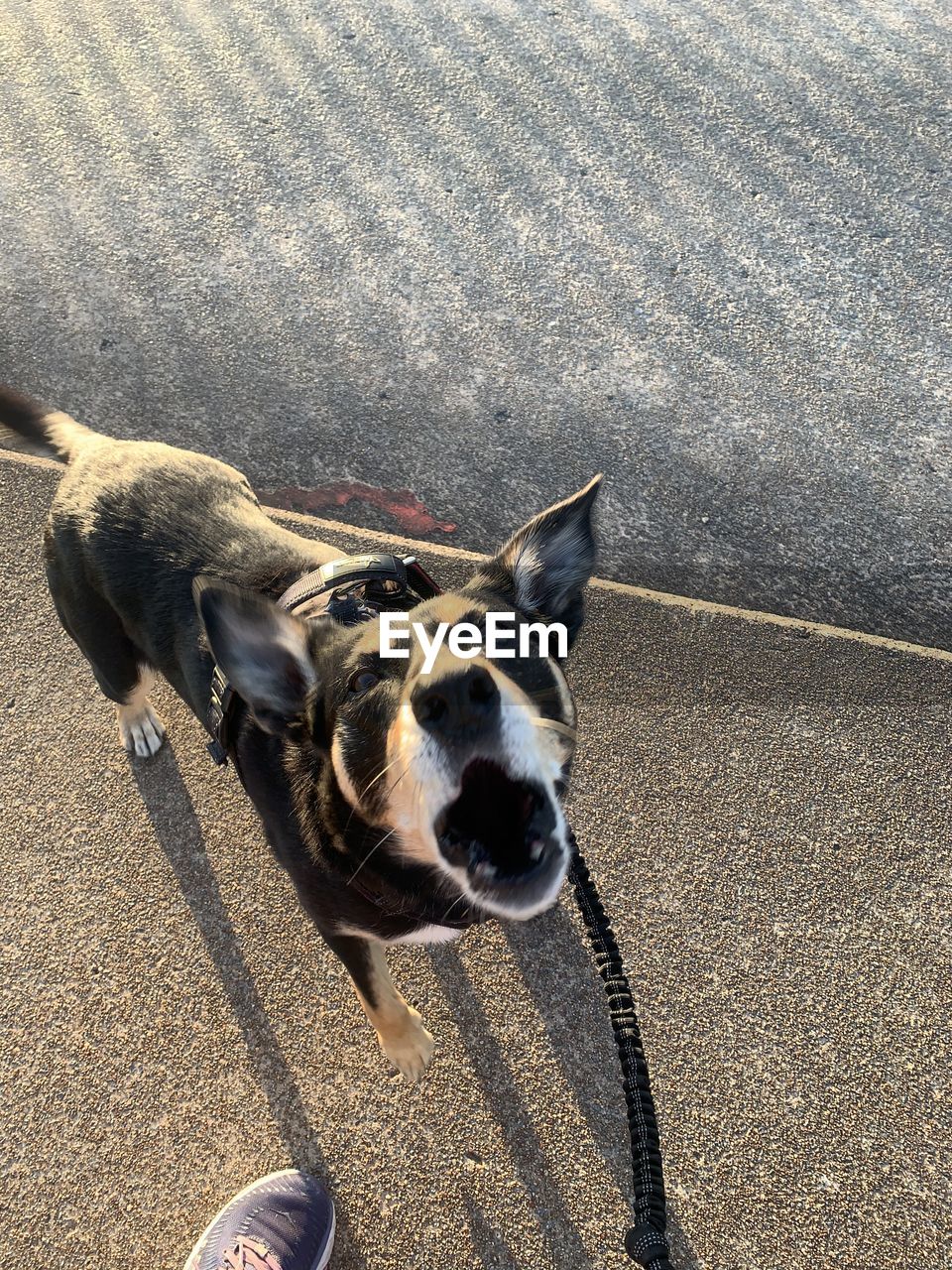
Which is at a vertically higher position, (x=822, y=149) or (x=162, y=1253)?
(x=822, y=149)

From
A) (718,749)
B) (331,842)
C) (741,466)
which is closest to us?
(331,842)

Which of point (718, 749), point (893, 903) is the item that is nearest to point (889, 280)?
point (718, 749)

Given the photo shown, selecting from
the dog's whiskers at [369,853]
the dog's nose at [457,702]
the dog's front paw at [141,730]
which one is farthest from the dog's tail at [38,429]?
the dog's nose at [457,702]

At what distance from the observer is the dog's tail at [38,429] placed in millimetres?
3262

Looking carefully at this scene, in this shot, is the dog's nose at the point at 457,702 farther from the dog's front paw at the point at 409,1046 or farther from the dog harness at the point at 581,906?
the dog's front paw at the point at 409,1046

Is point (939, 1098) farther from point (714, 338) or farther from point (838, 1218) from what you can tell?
point (714, 338)

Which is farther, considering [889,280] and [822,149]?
[822,149]

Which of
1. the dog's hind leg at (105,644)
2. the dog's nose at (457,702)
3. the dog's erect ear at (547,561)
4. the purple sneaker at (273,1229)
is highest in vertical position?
the dog's nose at (457,702)

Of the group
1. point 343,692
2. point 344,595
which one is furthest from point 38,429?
point 343,692

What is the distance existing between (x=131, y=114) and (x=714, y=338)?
15.8 feet

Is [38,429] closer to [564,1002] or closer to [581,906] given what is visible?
[581,906]

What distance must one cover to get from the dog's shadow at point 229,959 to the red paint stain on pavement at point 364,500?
1419 millimetres

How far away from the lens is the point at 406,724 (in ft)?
5.91

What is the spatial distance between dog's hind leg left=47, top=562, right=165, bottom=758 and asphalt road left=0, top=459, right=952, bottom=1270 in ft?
1.17
